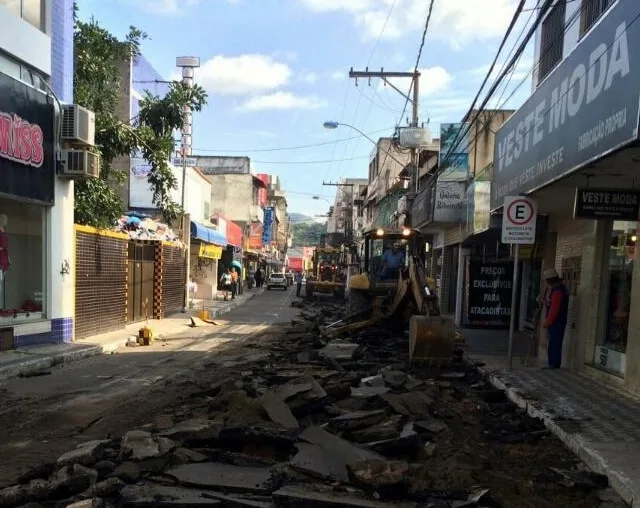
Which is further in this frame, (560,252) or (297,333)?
(297,333)

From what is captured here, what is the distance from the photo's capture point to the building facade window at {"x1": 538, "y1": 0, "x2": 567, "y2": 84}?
12799 mm

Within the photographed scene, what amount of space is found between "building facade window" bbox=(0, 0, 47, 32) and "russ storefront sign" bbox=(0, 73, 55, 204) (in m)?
1.50

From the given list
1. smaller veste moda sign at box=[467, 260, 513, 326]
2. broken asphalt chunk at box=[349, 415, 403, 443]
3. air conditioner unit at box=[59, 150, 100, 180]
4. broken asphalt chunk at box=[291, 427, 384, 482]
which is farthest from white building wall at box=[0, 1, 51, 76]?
smaller veste moda sign at box=[467, 260, 513, 326]

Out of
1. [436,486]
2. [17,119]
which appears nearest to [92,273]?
[17,119]

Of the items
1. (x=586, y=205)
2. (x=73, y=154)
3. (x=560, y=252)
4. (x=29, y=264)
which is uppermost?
(x=73, y=154)

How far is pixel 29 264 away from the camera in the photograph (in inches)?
532

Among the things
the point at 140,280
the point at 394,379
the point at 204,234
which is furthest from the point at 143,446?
the point at 204,234

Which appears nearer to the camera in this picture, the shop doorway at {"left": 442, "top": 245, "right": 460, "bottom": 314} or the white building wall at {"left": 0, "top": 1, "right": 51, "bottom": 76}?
the white building wall at {"left": 0, "top": 1, "right": 51, "bottom": 76}

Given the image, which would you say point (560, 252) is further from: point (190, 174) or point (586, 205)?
point (190, 174)

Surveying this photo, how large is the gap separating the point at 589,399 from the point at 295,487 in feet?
17.2

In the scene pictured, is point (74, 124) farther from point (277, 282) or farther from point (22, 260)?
point (277, 282)

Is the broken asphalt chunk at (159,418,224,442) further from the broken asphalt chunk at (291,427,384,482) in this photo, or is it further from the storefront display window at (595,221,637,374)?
the storefront display window at (595,221,637,374)

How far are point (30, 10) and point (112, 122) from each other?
4.91 metres

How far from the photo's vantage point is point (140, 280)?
20.0 metres
